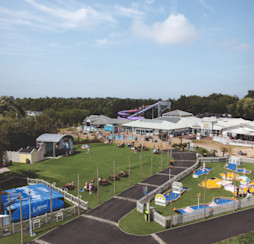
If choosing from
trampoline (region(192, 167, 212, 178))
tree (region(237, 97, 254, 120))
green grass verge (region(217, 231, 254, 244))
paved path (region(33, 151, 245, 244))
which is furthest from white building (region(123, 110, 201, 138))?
green grass verge (region(217, 231, 254, 244))

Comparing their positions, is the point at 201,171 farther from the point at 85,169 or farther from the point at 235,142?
the point at 235,142

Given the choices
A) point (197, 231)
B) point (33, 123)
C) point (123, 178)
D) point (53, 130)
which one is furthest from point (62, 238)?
point (53, 130)

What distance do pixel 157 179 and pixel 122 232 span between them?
1321 cm

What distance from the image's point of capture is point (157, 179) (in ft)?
101

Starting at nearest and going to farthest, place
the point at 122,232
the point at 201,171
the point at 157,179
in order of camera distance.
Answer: the point at 122,232, the point at 157,179, the point at 201,171

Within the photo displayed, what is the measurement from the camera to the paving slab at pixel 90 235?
17.2 m

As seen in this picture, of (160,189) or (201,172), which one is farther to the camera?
(201,172)

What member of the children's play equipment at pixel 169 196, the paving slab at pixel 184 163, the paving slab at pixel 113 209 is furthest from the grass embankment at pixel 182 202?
the paving slab at pixel 184 163

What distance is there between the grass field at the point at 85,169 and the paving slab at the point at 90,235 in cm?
383

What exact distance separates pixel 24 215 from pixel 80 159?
855 inches

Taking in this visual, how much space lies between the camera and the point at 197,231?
18.4 m

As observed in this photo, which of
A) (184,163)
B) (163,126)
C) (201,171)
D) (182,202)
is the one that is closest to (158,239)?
(182,202)

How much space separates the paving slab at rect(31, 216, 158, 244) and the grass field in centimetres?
383

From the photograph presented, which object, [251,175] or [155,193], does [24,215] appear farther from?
[251,175]
